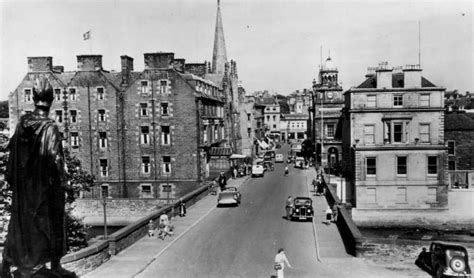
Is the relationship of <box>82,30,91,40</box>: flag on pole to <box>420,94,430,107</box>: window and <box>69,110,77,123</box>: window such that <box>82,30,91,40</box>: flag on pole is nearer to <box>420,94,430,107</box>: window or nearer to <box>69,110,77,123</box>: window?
<box>69,110,77,123</box>: window

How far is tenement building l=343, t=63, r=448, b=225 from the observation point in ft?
160

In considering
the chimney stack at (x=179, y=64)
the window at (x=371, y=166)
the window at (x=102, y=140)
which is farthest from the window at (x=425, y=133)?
the window at (x=102, y=140)

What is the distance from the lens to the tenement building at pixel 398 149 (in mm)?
48906

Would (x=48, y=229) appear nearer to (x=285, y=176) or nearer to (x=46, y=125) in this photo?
(x=46, y=125)

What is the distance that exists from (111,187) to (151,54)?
1535 centimetres

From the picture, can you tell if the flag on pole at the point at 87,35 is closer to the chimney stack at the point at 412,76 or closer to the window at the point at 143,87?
the window at the point at 143,87

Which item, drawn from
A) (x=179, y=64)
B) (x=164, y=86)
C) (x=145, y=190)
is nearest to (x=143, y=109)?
(x=164, y=86)

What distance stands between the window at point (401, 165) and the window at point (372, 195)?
A: 2.96 metres

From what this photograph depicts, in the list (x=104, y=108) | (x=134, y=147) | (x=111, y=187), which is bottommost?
(x=111, y=187)

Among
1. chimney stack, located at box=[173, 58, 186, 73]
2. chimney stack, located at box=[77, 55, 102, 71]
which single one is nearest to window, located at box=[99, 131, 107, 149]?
chimney stack, located at box=[77, 55, 102, 71]

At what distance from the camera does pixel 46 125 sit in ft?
25.5

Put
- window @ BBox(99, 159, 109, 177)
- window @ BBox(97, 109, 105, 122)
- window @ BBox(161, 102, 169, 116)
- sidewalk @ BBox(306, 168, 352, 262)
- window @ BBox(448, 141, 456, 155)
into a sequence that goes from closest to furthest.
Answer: sidewalk @ BBox(306, 168, 352, 262) → window @ BBox(161, 102, 169, 116) → window @ BBox(97, 109, 105, 122) → window @ BBox(99, 159, 109, 177) → window @ BBox(448, 141, 456, 155)

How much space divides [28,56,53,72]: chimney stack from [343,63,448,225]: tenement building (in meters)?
33.2

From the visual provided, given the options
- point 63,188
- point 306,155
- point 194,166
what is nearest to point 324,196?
point 194,166
